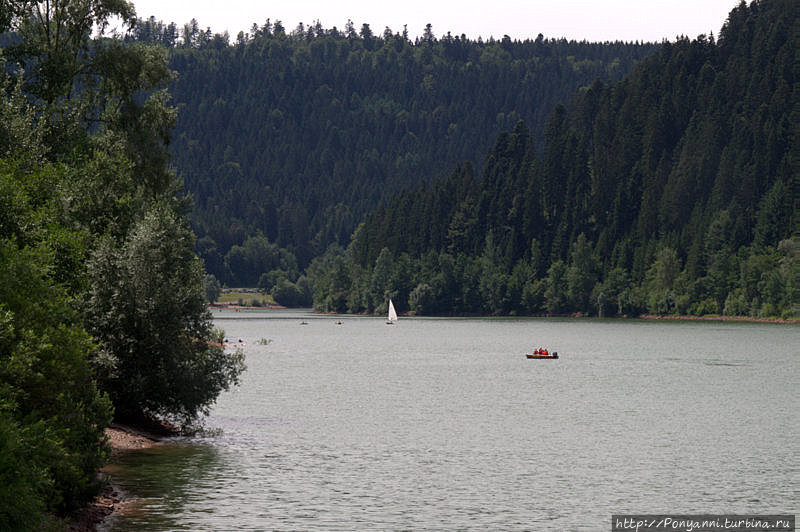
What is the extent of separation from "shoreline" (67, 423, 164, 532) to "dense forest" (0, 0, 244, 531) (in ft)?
2.34

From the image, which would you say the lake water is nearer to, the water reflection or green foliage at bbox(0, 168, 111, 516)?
the water reflection

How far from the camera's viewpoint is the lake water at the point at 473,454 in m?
45.2

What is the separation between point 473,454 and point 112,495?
24.7 metres

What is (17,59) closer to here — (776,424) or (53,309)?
(53,309)

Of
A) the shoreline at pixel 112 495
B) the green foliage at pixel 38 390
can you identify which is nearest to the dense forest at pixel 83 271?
the green foliage at pixel 38 390

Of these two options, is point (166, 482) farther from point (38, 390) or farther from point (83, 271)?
point (38, 390)

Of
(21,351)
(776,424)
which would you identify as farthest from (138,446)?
(776,424)

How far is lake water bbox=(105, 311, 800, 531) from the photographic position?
1781 inches

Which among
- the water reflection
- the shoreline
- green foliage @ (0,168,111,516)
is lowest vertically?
the water reflection

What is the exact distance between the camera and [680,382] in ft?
375

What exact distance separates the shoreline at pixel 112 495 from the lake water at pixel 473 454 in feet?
2.64

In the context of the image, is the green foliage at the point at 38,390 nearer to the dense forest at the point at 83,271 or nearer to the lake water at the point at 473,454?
the dense forest at the point at 83,271

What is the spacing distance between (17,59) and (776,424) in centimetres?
6227

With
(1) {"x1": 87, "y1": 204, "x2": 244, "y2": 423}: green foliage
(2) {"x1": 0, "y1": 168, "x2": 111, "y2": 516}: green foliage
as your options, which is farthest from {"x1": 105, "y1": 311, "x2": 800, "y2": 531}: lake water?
(2) {"x1": 0, "y1": 168, "x2": 111, "y2": 516}: green foliage
